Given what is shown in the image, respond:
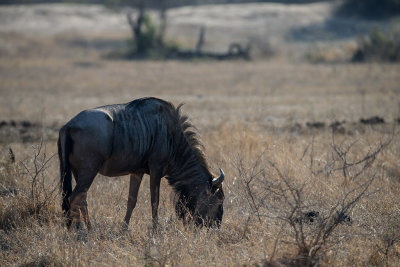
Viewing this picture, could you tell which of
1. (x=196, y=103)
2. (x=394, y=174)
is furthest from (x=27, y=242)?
(x=196, y=103)

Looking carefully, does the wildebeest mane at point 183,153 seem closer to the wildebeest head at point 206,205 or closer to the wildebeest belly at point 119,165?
the wildebeest head at point 206,205

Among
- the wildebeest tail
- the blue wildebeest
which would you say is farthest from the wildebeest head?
the wildebeest tail

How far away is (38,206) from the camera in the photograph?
5.70 metres

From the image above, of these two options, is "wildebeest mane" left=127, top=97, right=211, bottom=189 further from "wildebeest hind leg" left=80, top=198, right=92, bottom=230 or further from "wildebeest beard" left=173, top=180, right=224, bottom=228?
"wildebeest hind leg" left=80, top=198, right=92, bottom=230

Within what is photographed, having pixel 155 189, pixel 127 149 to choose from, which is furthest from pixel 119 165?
pixel 155 189

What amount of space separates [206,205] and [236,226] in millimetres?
402

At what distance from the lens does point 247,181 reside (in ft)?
18.3

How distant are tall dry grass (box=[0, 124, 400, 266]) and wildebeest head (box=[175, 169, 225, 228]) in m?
0.12

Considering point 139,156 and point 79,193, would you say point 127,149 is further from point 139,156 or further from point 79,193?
point 79,193

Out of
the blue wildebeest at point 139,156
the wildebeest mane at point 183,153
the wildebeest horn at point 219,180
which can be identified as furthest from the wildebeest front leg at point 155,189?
the wildebeest horn at point 219,180

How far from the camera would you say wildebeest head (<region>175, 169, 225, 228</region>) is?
5531 millimetres

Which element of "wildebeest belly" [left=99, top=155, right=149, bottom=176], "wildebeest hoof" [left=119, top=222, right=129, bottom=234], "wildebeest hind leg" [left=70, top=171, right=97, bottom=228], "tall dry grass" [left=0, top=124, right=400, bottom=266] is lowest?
"wildebeest hoof" [left=119, top=222, right=129, bottom=234]

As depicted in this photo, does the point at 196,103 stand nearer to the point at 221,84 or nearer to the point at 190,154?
the point at 221,84

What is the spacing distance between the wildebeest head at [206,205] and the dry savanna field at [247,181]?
0.48ft
